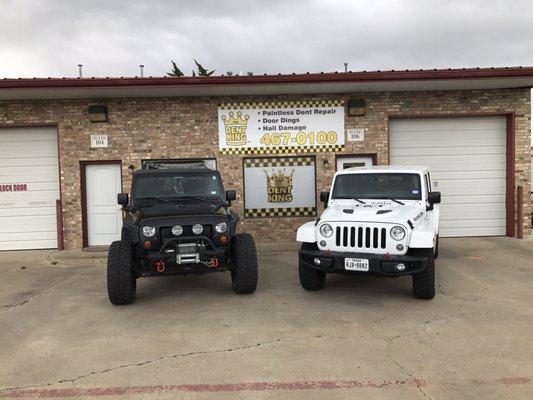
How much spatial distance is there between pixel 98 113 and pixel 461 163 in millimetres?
8843

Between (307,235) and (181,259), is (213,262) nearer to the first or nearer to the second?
(181,259)

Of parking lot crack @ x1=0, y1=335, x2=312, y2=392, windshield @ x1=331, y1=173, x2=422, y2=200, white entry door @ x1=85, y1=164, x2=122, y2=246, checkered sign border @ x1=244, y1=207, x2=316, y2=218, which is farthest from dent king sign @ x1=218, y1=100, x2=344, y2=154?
parking lot crack @ x1=0, y1=335, x2=312, y2=392

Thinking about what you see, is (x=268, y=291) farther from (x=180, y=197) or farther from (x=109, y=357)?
(x=109, y=357)

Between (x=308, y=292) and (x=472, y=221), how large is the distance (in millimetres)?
6727

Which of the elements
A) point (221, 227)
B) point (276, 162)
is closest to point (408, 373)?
point (221, 227)

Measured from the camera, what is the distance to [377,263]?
5.66m

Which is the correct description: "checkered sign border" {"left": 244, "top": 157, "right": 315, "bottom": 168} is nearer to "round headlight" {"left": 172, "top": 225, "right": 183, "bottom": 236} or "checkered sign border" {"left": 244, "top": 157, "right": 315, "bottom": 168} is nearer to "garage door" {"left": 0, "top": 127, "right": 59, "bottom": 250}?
"garage door" {"left": 0, "top": 127, "right": 59, "bottom": 250}

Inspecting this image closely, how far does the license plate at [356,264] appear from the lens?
5.72m

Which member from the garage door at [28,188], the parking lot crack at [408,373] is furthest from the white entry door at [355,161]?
the parking lot crack at [408,373]

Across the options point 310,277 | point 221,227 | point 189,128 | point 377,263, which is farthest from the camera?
point 189,128

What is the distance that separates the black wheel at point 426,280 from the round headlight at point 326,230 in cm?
108

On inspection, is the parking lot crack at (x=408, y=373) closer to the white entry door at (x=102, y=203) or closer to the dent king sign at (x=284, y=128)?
the dent king sign at (x=284, y=128)

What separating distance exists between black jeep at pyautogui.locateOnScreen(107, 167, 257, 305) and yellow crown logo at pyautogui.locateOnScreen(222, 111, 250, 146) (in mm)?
4394

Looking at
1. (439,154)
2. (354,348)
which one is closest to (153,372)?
(354,348)
